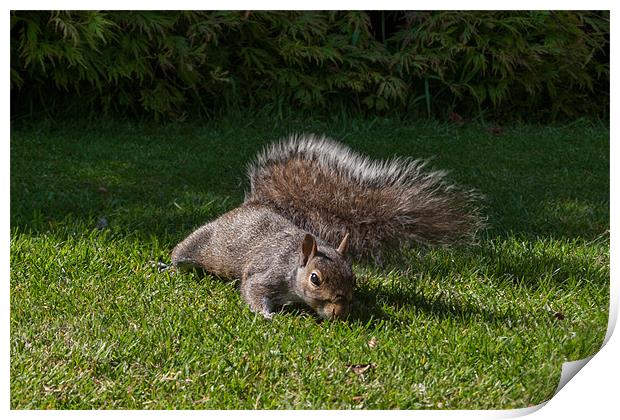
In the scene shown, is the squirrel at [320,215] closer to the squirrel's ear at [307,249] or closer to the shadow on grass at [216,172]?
the squirrel's ear at [307,249]

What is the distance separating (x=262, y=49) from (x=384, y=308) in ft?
5.12

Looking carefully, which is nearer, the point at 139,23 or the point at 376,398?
the point at 376,398

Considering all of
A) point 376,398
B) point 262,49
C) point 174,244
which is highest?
point 262,49

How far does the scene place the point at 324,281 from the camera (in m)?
2.20

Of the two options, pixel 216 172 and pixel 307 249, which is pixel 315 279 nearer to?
pixel 307 249

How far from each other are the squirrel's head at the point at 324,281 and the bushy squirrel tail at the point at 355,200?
0.47 meters

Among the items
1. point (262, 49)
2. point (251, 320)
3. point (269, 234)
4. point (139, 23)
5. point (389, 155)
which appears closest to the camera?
point (251, 320)

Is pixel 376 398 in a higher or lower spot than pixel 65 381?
higher

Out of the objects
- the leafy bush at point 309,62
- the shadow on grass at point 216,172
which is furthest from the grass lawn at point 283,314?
the leafy bush at point 309,62

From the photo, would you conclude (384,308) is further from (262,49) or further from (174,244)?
(262,49)

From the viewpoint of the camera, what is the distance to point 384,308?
2.34 metres

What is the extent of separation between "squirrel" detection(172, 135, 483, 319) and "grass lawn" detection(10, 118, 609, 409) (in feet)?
0.28

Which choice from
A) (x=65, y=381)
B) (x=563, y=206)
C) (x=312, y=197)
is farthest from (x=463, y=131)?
(x=65, y=381)

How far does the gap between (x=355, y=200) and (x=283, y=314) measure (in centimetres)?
60
